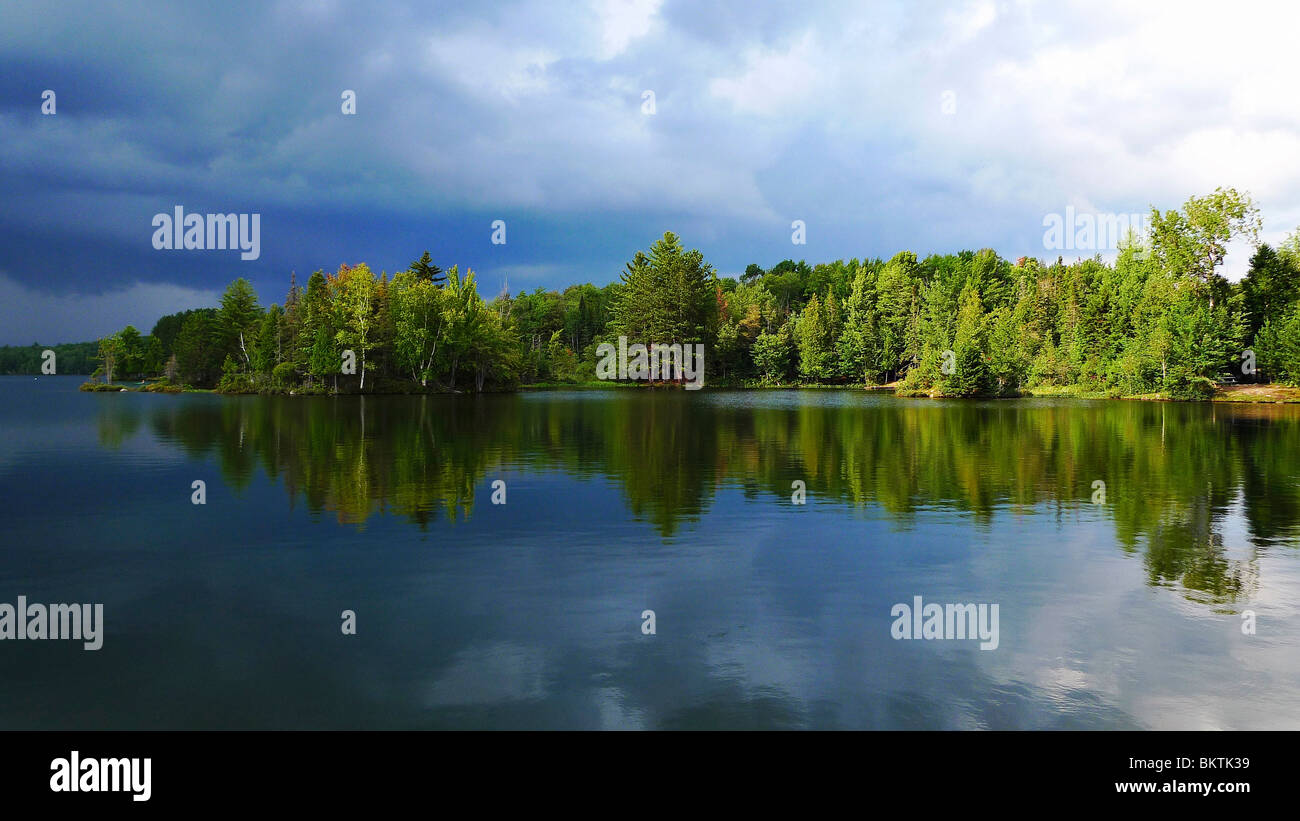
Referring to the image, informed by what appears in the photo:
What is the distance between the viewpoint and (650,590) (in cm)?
1258

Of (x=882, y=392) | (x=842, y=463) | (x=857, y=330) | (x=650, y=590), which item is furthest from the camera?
(x=857, y=330)

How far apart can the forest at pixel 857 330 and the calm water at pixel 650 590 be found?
63.5 m

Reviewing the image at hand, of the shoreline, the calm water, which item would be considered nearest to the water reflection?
the calm water

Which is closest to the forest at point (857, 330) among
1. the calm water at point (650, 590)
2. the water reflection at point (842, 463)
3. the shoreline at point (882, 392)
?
the shoreline at point (882, 392)

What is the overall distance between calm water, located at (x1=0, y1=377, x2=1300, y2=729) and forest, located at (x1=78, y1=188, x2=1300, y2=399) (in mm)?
63501

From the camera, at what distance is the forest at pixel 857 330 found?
81812mm

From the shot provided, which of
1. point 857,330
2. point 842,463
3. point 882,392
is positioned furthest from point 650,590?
point 857,330

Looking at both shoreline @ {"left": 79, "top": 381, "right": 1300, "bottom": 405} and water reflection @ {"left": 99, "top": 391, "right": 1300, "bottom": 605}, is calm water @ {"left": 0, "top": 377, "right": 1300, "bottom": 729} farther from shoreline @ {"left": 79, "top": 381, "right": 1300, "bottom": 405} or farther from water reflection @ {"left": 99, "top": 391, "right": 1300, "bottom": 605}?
shoreline @ {"left": 79, "top": 381, "right": 1300, "bottom": 405}

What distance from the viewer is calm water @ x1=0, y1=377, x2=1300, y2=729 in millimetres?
8578

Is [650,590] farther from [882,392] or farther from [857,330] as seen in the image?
[857,330]

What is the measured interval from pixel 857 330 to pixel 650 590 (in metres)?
111

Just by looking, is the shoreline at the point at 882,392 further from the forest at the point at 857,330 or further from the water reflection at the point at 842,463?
the water reflection at the point at 842,463
